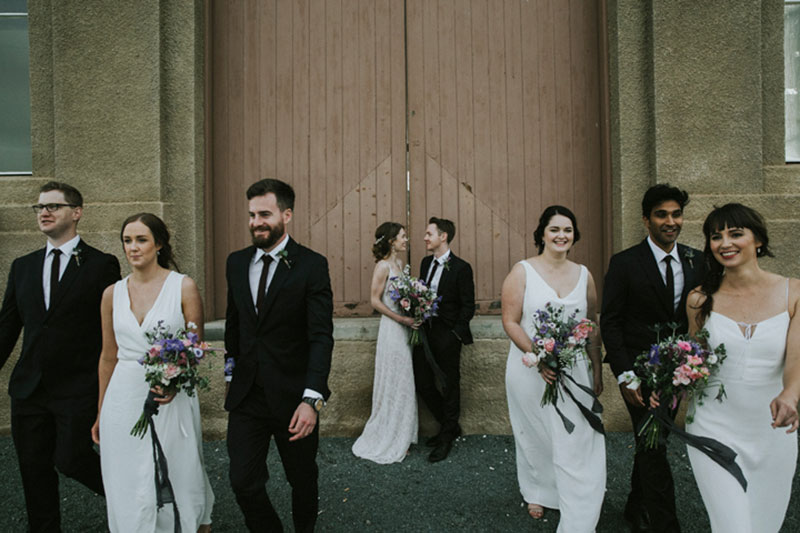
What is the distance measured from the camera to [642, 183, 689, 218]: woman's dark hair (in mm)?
3562

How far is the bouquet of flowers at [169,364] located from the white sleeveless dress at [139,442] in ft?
0.49

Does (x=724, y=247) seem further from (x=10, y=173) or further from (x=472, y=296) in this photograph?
(x=10, y=173)

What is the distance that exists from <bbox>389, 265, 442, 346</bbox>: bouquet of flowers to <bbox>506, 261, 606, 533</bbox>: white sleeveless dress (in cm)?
142

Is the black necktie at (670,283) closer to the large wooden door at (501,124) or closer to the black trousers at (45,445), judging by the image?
the large wooden door at (501,124)

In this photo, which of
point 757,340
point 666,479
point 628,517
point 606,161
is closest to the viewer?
point 757,340

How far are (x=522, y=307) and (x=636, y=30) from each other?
3.73 m

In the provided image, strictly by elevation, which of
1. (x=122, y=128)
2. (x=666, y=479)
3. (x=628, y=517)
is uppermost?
(x=122, y=128)

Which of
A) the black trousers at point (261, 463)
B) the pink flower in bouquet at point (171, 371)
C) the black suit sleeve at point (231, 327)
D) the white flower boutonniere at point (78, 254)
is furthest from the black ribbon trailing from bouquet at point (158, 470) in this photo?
the white flower boutonniere at point (78, 254)

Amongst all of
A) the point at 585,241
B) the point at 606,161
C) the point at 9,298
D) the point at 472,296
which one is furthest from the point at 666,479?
the point at 9,298

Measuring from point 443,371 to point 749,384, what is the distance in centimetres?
306

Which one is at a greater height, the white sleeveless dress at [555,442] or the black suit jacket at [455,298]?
the black suit jacket at [455,298]

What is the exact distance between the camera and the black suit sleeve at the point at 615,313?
359 cm

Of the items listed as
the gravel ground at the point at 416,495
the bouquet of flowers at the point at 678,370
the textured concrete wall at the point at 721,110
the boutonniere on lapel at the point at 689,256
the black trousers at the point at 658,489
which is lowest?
the gravel ground at the point at 416,495

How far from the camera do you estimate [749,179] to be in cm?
546
